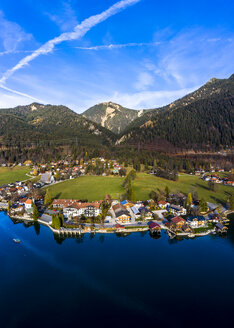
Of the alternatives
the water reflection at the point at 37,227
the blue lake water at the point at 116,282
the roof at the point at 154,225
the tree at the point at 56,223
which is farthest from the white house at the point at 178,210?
the water reflection at the point at 37,227

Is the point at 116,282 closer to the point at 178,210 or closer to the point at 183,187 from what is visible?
the point at 178,210

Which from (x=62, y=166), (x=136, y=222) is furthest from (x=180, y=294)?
(x=62, y=166)

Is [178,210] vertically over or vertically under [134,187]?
under

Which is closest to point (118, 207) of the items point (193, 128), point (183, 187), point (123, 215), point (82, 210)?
point (123, 215)

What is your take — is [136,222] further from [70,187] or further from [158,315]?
[70,187]

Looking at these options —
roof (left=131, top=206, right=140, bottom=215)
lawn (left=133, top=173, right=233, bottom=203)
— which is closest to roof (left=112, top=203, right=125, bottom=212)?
roof (left=131, top=206, right=140, bottom=215)

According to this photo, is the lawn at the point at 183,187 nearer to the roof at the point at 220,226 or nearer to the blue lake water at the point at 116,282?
the roof at the point at 220,226
